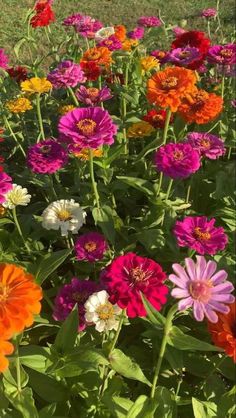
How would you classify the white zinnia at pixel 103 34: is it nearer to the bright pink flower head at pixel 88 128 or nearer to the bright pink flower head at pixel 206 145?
the bright pink flower head at pixel 206 145

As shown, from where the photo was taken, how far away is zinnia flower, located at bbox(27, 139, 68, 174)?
1.78m

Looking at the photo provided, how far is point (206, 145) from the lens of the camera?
6.43 feet

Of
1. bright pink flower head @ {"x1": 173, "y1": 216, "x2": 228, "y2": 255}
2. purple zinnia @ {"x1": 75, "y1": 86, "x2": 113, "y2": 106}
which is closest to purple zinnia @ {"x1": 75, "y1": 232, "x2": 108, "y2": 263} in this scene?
bright pink flower head @ {"x1": 173, "y1": 216, "x2": 228, "y2": 255}

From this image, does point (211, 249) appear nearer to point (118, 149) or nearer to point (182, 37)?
point (118, 149)

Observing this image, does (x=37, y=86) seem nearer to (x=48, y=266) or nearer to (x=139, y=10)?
(x=48, y=266)

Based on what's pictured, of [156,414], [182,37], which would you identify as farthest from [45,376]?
[182,37]

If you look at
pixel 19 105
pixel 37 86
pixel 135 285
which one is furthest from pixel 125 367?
pixel 19 105

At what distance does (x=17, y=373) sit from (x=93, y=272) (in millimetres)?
711

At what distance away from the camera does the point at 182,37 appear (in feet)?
8.05

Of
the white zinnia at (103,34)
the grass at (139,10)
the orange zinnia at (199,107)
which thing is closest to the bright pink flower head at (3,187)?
the orange zinnia at (199,107)

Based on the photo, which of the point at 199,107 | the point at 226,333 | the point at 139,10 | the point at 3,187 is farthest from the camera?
the point at 139,10

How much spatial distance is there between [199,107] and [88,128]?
57 centimetres

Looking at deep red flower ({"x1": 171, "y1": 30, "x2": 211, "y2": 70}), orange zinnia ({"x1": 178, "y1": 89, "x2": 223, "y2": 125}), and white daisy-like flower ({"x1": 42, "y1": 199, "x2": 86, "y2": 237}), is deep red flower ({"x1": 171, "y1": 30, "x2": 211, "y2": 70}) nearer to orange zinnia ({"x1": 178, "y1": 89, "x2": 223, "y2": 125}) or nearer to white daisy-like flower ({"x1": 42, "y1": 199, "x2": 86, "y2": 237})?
orange zinnia ({"x1": 178, "y1": 89, "x2": 223, "y2": 125})

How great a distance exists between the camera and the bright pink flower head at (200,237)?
1.46m
